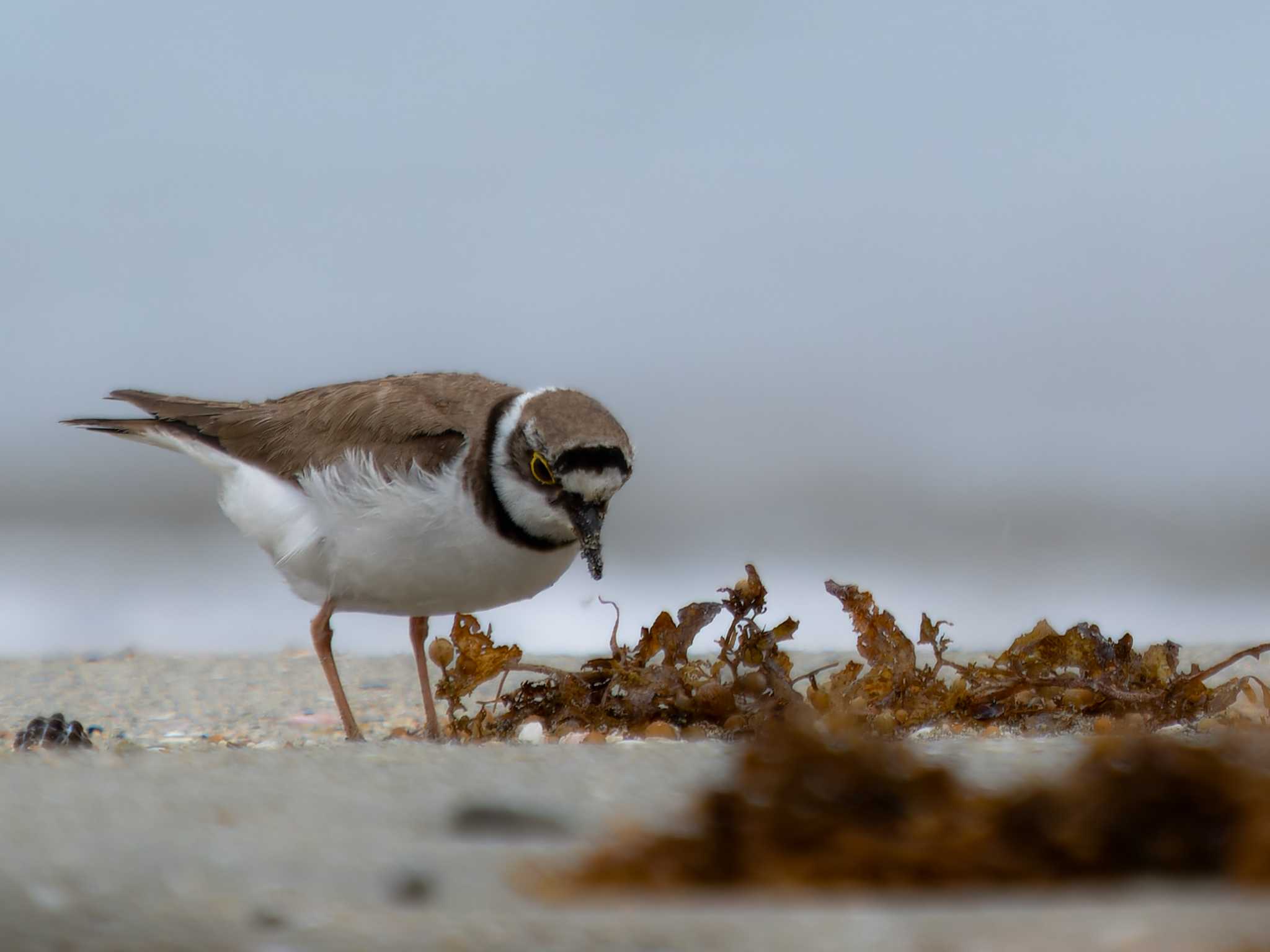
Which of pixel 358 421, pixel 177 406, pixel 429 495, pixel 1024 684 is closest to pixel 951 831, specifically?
pixel 1024 684

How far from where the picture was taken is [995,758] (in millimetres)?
2736

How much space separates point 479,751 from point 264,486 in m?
1.86

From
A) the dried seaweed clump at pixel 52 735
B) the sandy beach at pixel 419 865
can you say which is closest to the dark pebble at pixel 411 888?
the sandy beach at pixel 419 865

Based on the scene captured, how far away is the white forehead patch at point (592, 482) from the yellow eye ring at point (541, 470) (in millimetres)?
39

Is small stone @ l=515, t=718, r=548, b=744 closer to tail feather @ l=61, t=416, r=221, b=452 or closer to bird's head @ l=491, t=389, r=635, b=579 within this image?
bird's head @ l=491, t=389, r=635, b=579

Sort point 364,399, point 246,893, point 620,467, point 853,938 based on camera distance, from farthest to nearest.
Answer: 1. point 364,399
2. point 620,467
3. point 246,893
4. point 853,938

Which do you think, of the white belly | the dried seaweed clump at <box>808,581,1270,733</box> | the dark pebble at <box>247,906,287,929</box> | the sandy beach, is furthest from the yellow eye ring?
the dark pebble at <box>247,906,287,929</box>

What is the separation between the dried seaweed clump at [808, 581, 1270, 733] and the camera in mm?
3732

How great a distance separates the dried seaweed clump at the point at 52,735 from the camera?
388cm

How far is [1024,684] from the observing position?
153 inches

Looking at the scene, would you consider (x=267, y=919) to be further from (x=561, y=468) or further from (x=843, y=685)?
(x=843, y=685)

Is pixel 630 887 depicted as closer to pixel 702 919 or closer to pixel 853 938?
pixel 702 919

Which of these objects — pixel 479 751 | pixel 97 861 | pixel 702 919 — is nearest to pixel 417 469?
pixel 479 751

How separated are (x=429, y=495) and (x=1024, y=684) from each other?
1.79 metres
